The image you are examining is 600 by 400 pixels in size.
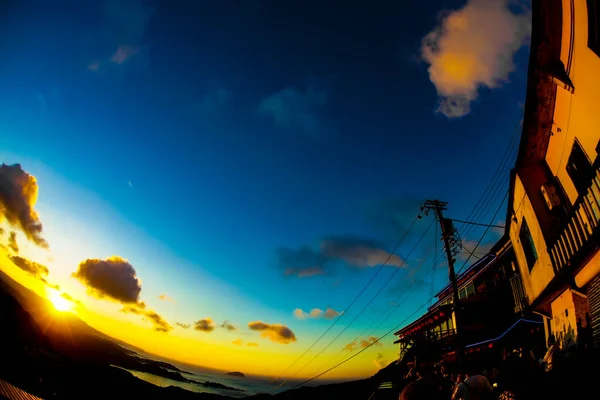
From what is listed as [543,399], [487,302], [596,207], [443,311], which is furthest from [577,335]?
[443,311]

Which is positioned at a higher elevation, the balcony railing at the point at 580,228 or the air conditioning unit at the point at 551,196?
the air conditioning unit at the point at 551,196

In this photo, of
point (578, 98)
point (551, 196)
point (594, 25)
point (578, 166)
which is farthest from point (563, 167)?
point (594, 25)

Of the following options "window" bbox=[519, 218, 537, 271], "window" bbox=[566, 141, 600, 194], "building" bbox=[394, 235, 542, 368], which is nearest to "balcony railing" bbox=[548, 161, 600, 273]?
"window" bbox=[566, 141, 600, 194]

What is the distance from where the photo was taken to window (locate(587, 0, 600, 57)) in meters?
5.78

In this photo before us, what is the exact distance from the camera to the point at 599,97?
6219 millimetres

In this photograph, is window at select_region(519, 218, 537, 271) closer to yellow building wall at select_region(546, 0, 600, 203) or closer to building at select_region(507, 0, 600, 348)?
building at select_region(507, 0, 600, 348)

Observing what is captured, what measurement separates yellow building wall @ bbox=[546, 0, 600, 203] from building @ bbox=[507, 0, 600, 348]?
0.02 metres

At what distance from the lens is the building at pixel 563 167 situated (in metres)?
6.30

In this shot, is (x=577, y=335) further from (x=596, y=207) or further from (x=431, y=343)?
(x=431, y=343)

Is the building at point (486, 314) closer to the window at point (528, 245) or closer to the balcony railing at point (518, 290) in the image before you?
the balcony railing at point (518, 290)

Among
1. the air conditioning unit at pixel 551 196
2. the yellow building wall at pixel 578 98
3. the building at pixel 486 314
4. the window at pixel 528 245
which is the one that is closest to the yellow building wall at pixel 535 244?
the window at pixel 528 245

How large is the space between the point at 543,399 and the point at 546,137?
8396mm

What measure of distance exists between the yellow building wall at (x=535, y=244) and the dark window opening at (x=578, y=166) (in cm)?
178

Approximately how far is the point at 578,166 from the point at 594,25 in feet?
13.6
